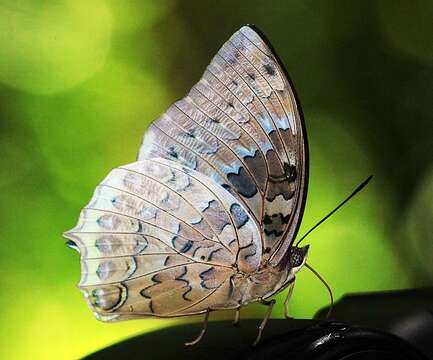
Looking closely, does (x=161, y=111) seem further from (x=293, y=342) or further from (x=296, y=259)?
(x=293, y=342)

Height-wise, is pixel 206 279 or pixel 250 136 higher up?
pixel 250 136

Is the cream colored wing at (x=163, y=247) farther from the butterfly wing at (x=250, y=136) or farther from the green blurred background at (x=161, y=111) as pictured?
the green blurred background at (x=161, y=111)

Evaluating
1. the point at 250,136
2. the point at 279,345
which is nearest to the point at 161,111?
the point at 250,136

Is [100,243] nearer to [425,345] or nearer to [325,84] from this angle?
[425,345]

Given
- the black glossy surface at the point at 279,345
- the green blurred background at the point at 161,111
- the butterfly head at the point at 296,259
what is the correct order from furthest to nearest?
the green blurred background at the point at 161,111 → the butterfly head at the point at 296,259 → the black glossy surface at the point at 279,345

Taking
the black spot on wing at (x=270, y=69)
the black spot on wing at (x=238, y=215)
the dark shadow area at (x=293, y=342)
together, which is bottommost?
the dark shadow area at (x=293, y=342)

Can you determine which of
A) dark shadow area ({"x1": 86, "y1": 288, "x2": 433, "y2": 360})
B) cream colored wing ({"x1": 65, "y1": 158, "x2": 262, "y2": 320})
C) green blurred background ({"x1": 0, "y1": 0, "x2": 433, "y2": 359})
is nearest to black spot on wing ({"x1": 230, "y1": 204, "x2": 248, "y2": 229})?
cream colored wing ({"x1": 65, "y1": 158, "x2": 262, "y2": 320})

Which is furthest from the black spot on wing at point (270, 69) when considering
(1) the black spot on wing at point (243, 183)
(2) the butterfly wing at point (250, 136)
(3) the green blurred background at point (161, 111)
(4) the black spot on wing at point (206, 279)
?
(3) the green blurred background at point (161, 111)

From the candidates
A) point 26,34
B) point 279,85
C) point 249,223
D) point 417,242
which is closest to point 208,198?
point 249,223
